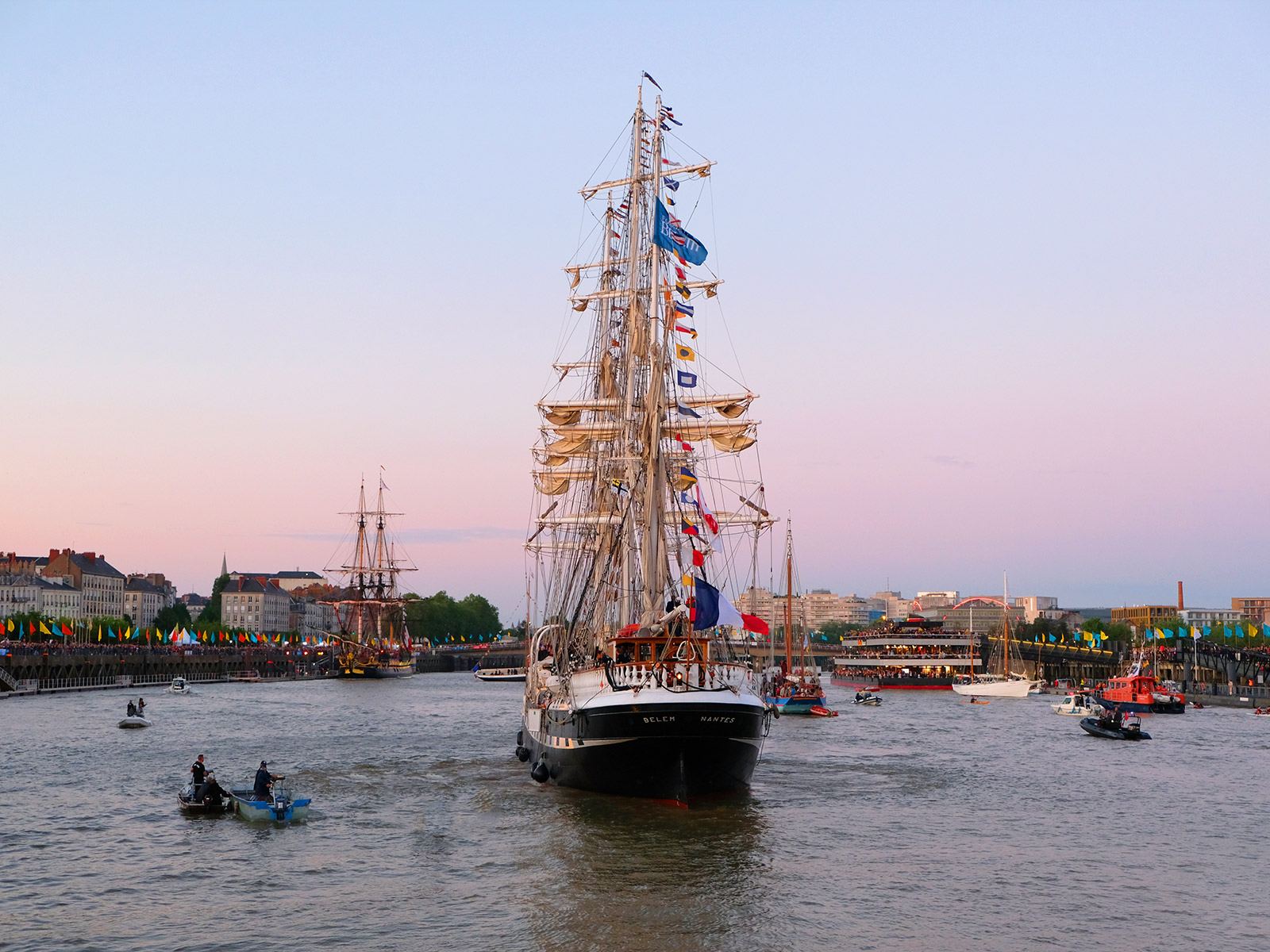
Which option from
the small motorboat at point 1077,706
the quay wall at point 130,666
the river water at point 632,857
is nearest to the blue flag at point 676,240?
the river water at point 632,857

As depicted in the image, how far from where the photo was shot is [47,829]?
41.5m

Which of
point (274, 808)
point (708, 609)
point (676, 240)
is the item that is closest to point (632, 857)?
point (708, 609)

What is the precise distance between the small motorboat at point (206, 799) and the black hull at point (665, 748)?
13.2 m

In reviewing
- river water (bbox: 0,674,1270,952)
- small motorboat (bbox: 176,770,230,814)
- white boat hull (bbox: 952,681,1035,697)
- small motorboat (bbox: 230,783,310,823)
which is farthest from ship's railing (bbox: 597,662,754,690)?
white boat hull (bbox: 952,681,1035,697)

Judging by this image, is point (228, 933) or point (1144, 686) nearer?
point (228, 933)

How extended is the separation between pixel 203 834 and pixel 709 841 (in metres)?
17.1

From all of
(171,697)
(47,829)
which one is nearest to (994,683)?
(171,697)

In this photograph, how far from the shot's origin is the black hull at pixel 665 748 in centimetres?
4222

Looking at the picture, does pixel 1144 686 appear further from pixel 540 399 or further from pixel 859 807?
pixel 859 807

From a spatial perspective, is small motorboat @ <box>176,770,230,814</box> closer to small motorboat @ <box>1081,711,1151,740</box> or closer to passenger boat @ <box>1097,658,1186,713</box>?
small motorboat @ <box>1081,711,1151,740</box>

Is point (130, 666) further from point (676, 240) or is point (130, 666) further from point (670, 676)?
point (670, 676)

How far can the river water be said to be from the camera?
2931cm

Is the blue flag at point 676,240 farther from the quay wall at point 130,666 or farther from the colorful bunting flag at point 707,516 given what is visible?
the quay wall at point 130,666

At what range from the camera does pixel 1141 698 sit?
11250cm
